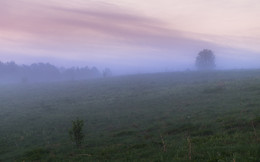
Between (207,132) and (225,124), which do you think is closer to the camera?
(207,132)

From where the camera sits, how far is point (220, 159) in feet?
23.7

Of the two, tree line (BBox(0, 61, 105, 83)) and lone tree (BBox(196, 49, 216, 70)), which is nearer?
lone tree (BBox(196, 49, 216, 70))

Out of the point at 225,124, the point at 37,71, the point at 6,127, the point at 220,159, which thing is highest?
the point at 37,71

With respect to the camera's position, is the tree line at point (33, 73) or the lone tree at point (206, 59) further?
the tree line at point (33, 73)

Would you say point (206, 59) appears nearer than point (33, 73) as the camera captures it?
Yes

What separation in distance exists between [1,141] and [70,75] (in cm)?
15561

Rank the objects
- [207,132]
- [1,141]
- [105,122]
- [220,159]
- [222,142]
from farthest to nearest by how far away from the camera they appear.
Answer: [105,122]
[1,141]
[207,132]
[222,142]
[220,159]

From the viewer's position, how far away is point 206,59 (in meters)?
135

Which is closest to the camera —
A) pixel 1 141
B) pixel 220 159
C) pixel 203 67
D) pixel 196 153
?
pixel 220 159

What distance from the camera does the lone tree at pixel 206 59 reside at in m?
133

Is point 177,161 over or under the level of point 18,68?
under

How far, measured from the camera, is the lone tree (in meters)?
133

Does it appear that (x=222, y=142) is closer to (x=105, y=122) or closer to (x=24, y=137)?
(x=105, y=122)

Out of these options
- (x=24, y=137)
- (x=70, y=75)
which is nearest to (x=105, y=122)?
(x=24, y=137)
